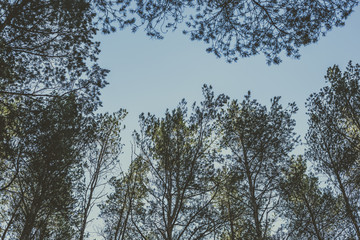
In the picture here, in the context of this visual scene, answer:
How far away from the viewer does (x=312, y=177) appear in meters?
11.4

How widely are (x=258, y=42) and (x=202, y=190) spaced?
15.8ft

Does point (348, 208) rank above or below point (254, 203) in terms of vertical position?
above

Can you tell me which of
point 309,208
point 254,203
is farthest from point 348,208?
point 254,203

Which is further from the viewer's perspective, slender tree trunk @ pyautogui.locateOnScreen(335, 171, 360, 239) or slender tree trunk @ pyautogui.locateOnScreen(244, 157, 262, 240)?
slender tree trunk @ pyautogui.locateOnScreen(335, 171, 360, 239)

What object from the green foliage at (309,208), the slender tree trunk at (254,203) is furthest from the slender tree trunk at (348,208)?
the slender tree trunk at (254,203)

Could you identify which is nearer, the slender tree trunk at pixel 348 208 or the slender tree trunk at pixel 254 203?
the slender tree trunk at pixel 254 203

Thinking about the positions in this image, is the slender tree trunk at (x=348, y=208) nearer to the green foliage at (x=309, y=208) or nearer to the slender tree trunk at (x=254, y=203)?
the green foliage at (x=309, y=208)

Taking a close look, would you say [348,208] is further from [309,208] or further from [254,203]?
[254,203]

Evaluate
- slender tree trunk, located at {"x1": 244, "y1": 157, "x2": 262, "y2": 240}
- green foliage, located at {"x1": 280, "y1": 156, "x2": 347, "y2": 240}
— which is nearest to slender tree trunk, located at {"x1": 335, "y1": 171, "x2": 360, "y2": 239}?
green foliage, located at {"x1": 280, "y1": 156, "x2": 347, "y2": 240}

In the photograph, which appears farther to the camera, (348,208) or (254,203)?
(348,208)

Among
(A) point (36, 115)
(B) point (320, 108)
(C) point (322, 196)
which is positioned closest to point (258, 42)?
(A) point (36, 115)

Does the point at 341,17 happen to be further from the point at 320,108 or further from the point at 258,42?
the point at 320,108

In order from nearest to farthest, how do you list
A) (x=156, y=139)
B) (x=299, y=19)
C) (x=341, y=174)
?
(x=299, y=19) → (x=156, y=139) → (x=341, y=174)

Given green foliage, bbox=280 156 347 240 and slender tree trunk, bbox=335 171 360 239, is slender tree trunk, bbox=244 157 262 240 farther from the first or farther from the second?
slender tree trunk, bbox=335 171 360 239
